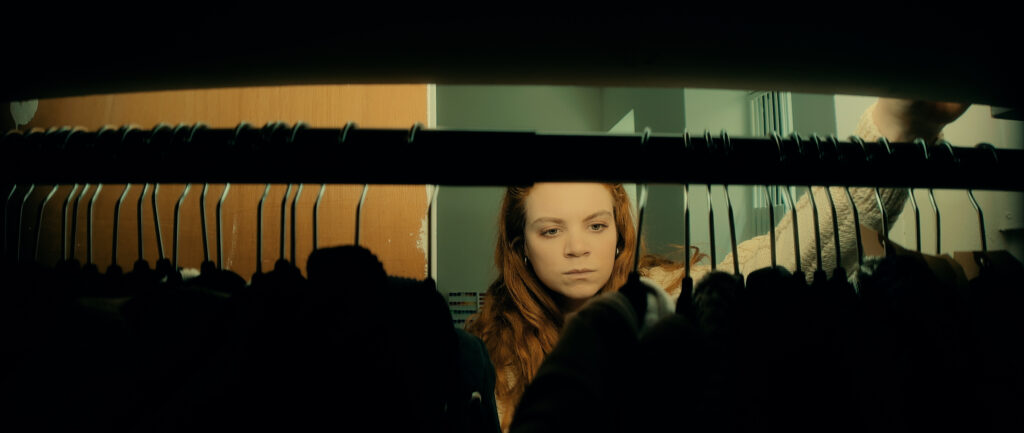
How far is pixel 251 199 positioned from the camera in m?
1.38

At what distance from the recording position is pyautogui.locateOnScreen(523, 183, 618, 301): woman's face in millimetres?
1107

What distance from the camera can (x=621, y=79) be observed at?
1.54 feet

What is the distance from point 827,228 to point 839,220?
50 mm

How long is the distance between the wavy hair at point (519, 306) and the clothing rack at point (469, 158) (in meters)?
0.77

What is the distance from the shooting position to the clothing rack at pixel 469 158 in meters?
0.37

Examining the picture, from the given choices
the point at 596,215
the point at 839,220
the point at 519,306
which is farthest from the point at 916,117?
the point at 519,306

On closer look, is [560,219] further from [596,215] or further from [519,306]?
[519,306]

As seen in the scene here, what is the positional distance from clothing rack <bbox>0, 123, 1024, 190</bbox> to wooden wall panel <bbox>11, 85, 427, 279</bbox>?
93 cm

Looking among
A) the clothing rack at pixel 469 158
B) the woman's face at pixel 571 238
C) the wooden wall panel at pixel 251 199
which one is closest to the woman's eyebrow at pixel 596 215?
the woman's face at pixel 571 238

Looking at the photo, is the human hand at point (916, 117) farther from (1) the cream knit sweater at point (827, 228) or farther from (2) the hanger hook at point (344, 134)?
(2) the hanger hook at point (344, 134)

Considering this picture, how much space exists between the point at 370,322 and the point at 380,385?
0.04m

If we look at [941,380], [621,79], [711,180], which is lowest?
[941,380]

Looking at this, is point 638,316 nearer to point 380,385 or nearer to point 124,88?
point 380,385

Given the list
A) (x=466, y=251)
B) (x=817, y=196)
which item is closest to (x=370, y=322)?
(x=817, y=196)
